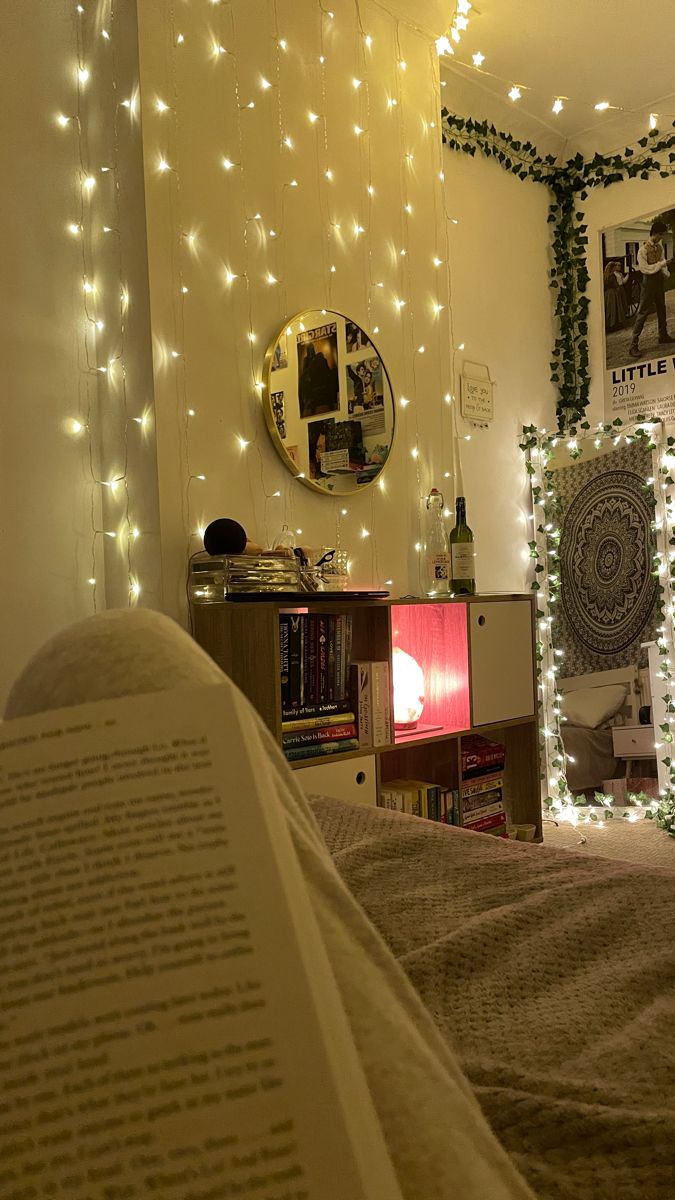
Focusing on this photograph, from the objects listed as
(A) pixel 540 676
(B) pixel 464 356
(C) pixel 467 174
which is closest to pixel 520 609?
(A) pixel 540 676

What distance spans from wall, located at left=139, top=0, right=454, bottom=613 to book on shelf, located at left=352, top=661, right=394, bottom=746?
1.57ft

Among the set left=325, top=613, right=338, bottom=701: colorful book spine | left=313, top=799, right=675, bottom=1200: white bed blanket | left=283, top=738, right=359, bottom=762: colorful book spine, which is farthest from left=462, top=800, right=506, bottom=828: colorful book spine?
left=313, top=799, right=675, bottom=1200: white bed blanket

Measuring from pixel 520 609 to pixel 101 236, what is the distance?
1841mm

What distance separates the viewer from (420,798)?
2.71 metres

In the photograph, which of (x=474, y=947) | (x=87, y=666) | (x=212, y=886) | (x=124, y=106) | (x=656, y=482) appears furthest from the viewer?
(x=656, y=482)

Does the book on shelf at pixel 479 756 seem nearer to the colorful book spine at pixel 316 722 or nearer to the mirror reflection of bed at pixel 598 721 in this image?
the colorful book spine at pixel 316 722

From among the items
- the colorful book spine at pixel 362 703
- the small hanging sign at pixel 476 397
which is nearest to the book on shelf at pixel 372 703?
the colorful book spine at pixel 362 703

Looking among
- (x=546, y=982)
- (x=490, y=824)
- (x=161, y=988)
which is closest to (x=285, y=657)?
(x=490, y=824)

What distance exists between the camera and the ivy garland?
13.7 ft

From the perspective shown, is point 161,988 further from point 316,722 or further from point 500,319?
point 500,319

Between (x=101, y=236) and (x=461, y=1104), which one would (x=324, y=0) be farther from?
(x=461, y=1104)

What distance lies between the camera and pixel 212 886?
14.7 inches

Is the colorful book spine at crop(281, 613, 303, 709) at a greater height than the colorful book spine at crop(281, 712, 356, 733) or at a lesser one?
greater

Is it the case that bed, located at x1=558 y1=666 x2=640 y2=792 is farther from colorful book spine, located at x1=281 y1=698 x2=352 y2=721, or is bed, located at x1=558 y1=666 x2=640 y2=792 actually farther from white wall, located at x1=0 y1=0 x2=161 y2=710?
white wall, located at x1=0 y1=0 x2=161 y2=710
